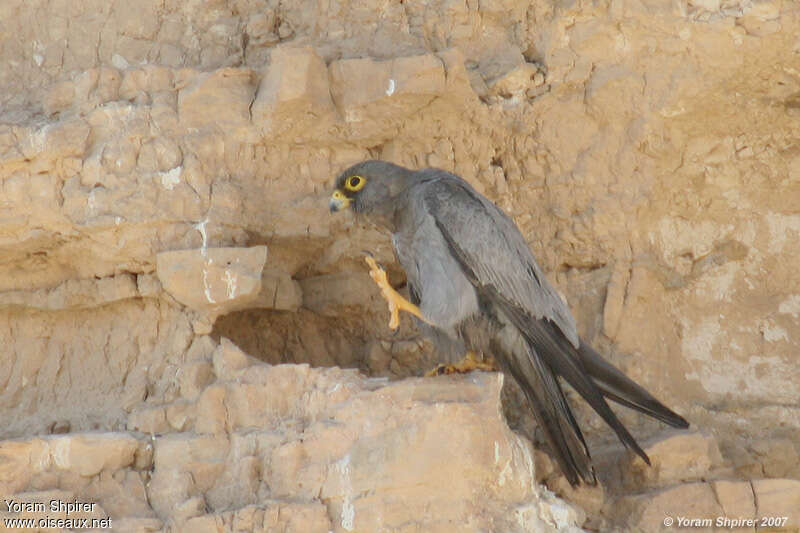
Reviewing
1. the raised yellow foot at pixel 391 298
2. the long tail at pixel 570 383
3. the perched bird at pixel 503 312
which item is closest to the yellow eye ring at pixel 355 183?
the perched bird at pixel 503 312

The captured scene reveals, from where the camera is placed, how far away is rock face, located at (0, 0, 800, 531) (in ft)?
18.6

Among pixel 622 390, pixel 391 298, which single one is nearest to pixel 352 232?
pixel 391 298

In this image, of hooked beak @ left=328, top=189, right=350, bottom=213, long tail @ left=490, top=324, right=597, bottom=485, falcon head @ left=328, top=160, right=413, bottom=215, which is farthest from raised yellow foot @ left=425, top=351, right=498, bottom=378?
hooked beak @ left=328, top=189, right=350, bottom=213

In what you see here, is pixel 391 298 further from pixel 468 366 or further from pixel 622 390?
pixel 622 390

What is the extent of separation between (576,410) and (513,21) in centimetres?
288

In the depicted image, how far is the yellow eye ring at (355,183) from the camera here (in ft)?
21.3

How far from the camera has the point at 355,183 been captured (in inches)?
255

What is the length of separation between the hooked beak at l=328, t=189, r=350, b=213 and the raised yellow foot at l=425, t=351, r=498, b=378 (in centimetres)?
121

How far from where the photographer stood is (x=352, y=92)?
6793 mm

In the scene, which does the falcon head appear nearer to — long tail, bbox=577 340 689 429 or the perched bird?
the perched bird

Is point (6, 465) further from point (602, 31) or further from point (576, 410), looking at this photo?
point (602, 31)

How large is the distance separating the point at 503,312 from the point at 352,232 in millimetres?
1515

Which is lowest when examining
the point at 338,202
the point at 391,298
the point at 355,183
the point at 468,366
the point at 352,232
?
the point at 468,366

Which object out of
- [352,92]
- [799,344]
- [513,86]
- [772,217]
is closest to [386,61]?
[352,92]
